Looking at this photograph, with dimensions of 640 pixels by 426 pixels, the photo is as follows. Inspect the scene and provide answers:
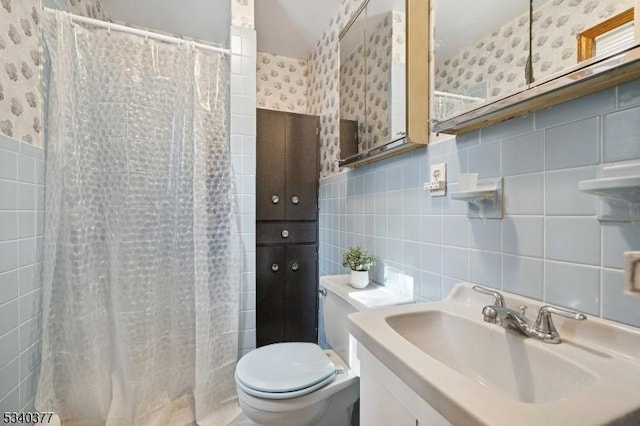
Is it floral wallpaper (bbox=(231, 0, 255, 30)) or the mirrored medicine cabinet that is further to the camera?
floral wallpaper (bbox=(231, 0, 255, 30))

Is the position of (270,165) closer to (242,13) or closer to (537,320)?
(242,13)

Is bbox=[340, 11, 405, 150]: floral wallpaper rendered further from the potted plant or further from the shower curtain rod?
the shower curtain rod

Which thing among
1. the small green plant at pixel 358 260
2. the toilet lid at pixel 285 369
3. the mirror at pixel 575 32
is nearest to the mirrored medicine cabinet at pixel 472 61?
the mirror at pixel 575 32

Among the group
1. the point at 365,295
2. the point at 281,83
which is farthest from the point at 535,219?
the point at 281,83

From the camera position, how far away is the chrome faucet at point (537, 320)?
0.59 m

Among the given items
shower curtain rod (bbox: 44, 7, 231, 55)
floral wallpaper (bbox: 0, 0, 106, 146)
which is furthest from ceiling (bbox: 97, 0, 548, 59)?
floral wallpaper (bbox: 0, 0, 106, 146)

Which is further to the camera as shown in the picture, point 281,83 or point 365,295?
point 281,83

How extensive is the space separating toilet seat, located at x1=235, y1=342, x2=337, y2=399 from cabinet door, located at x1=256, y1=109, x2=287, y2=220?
0.88m

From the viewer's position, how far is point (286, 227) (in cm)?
188

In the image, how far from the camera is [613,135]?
0.54 meters

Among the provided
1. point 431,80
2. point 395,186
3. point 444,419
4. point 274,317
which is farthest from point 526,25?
point 274,317

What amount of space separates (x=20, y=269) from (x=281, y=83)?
2005mm

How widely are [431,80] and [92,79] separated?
1.49 m

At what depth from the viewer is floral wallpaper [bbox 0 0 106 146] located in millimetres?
951
